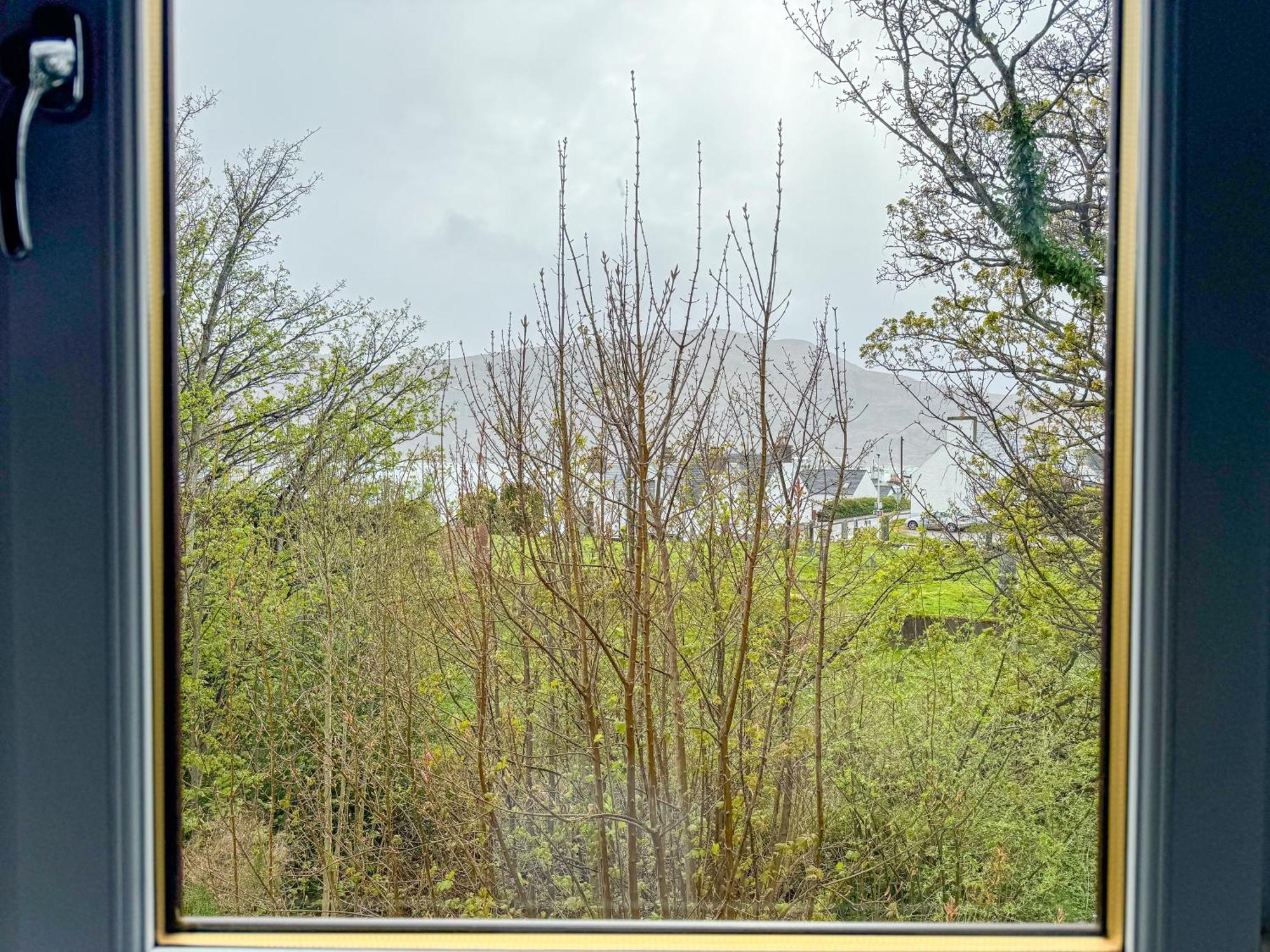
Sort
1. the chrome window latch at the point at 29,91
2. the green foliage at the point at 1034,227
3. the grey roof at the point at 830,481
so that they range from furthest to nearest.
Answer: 1. the grey roof at the point at 830,481
2. the green foliage at the point at 1034,227
3. the chrome window latch at the point at 29,91

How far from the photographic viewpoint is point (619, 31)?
708 millimetres

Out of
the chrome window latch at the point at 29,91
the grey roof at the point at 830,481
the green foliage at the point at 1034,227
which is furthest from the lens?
the grey roof at the point at 830,481

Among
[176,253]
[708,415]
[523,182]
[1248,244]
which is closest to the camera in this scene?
[1248,244]

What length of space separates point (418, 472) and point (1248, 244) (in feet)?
2.43

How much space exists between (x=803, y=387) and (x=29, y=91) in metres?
0.70

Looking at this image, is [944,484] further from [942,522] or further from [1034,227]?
[1034,227]

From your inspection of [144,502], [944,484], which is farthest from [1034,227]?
[144,502]

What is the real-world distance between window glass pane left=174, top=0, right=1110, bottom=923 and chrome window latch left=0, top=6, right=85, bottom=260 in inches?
5.7

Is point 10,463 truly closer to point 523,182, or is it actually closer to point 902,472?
point 523,182

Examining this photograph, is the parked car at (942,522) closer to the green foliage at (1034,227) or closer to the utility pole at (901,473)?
the utility pole at (901,473)

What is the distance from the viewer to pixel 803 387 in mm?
807

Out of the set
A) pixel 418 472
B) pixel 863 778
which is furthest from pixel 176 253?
pixel 863 778

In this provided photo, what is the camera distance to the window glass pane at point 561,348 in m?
0.67

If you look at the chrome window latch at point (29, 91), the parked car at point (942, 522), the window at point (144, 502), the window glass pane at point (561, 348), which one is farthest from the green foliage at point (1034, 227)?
the chrome window latch at point (29, 91)
